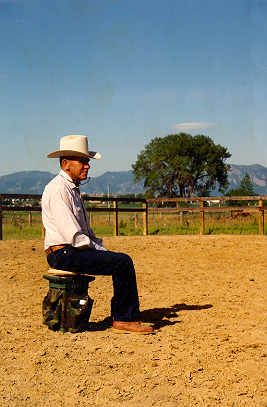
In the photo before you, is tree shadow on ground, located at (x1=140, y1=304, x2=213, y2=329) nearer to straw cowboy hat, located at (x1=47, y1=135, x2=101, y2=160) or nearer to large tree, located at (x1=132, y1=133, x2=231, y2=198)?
straw cowboy hat, located at (x1=47, y1=135, x2=101, y2=160)

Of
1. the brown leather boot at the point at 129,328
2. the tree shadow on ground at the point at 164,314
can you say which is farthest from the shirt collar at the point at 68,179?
the tree shadow on ground at the point at 164,314

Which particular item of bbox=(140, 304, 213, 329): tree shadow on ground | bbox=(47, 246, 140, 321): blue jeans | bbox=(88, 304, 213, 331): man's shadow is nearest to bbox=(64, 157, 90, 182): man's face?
bbox=(47, 246, 140, 321): blue jeans

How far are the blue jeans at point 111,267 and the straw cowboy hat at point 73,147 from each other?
2.78ft

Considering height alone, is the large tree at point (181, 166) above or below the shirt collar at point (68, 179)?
above

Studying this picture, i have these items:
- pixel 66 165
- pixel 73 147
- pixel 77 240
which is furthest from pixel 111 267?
pixel 73 147

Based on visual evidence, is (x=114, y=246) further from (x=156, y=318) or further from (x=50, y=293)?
(x=50, y=293)

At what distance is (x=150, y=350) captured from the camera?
3730mm

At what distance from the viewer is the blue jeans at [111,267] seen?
12.9 feet

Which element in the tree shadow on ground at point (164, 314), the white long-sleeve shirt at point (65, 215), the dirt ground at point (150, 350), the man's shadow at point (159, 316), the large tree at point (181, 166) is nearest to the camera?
the dirt ground at point (150, 350)

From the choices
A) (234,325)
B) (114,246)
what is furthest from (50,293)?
(114,246)

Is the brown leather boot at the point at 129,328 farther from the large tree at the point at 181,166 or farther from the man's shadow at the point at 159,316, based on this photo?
the large tree at the point at 181,166

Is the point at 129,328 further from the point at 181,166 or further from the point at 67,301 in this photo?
the point at 181,166

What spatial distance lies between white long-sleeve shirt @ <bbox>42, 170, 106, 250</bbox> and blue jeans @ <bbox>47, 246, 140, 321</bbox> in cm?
9

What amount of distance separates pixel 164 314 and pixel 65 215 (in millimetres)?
1917
